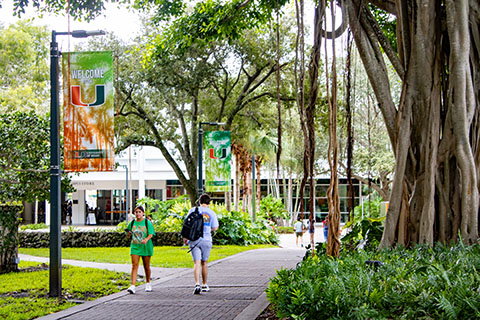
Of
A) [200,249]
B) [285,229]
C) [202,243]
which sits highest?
[202,243]

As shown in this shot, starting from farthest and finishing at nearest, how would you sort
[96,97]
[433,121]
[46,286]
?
[46,286] → [96,97] → [433,121]

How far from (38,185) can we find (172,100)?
10893 millimetres

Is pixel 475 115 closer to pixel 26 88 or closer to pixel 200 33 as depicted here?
pixel 200 33

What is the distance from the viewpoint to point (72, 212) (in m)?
56.6

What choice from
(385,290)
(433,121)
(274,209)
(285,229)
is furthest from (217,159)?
(274,209)

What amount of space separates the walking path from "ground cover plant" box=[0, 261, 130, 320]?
1.31 ft

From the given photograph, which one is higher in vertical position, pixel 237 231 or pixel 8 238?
pixel 8 238

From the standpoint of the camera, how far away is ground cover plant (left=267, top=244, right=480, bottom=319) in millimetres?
4410

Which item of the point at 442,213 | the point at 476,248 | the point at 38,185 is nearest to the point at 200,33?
the point at 38,185

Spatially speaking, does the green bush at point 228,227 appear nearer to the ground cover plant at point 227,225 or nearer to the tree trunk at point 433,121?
the ground cover plant at point 227,225

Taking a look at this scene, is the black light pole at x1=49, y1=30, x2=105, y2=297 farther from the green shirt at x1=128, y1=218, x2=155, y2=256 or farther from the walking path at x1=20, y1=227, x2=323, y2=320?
the green shirt at x1=128, y1=218, x2=155, y2=256

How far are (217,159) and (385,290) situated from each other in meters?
18.3

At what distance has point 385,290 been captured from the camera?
5.01 m

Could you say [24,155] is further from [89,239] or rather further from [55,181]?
[89,239]
